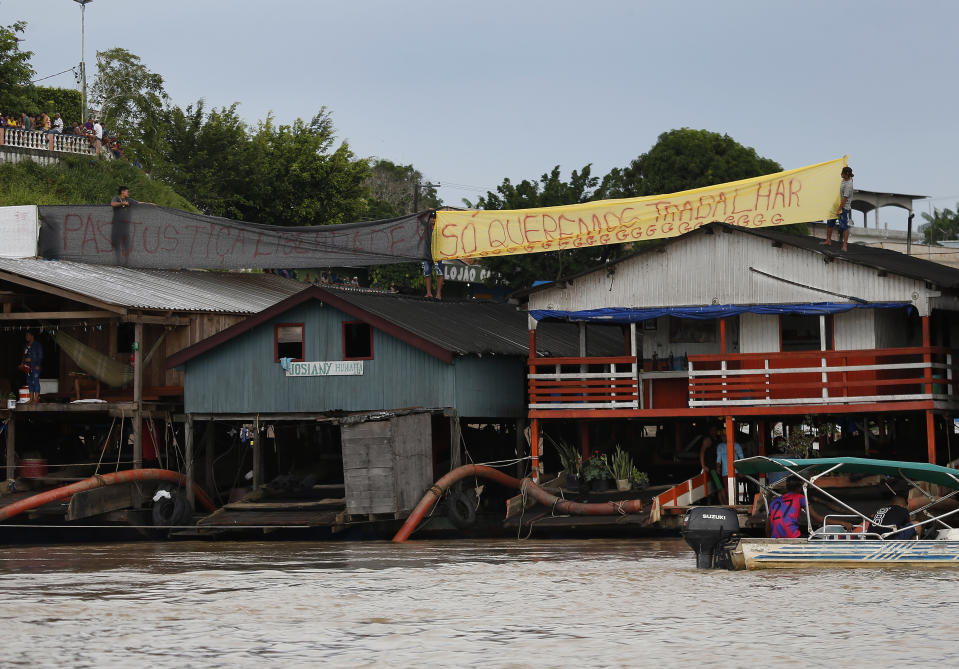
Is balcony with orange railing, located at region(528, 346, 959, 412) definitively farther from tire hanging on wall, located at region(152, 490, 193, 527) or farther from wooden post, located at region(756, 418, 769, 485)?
tire hanging on wall, located at region(152, 490, 193, 527)

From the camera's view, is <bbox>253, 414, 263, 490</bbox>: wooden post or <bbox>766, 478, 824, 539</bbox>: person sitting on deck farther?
<bbox>253, 414, 263, 490</bbox>: wooden post

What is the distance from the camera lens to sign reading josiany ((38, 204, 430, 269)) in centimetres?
3269

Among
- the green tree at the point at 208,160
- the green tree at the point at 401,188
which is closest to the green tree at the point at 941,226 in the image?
the green tree at the point at 401,188

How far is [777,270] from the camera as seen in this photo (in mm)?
29594

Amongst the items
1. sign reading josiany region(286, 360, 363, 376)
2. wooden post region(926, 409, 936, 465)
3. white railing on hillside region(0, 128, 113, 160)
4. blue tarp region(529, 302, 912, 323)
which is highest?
white railing on hillside region(0, 128, 113, 160)

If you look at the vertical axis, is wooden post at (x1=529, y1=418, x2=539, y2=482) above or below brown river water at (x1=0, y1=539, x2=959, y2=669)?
above

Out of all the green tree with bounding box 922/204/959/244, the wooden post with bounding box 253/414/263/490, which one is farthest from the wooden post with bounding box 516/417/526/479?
the green tree with bounding box 922/204/959/244

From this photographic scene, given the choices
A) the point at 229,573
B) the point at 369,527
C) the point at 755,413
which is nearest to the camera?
the point at 229,573

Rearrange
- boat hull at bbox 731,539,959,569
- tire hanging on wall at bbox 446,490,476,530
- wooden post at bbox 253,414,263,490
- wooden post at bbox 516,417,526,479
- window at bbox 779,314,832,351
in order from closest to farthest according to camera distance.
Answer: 1. boat hull at bbox 731,539,959,569
2. tire hanging on wall at bbox 446,490,476,530
3. window at bbox 779,314,832,351
4. wooden post at bbox 253,414,263,490
5. wooden post at bbox 516,417,526,479

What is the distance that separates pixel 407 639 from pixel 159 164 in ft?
149

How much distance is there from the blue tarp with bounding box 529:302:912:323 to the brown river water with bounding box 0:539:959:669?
22.1ft

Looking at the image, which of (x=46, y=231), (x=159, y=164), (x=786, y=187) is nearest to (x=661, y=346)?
(x=786, y=187)

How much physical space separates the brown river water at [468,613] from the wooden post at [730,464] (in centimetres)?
384

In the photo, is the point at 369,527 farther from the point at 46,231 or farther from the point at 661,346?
the point at 46,231
